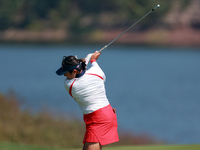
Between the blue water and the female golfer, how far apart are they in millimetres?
8696

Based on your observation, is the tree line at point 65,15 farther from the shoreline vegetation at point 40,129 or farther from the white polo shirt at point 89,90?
the white polo shirt at point 89,90

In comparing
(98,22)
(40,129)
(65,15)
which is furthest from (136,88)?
(65,15)

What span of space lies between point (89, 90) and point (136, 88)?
80.1 feet

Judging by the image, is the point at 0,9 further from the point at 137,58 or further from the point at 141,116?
the point at 141,116

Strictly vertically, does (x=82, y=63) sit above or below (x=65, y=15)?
below

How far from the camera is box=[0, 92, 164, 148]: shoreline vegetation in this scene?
9688 mm

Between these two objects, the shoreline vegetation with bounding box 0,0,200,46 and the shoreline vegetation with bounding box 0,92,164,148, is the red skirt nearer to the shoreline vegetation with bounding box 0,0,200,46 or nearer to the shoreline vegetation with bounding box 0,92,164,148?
the shoreline vegetation with bounding box 0,92,164,148

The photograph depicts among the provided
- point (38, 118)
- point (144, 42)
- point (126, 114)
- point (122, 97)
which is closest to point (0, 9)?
point (144, 42)

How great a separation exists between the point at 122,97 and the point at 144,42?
101ft

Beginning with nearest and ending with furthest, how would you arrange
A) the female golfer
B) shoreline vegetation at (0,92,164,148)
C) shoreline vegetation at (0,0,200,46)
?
the female golfer, shoreline vegetation at (0,92,164,148), shoreline vegetation at (0,0,200,46)

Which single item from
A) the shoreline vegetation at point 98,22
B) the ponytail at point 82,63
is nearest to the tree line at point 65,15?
the shoreline vegetation at point 98,22

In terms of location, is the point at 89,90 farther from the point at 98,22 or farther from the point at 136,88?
the point at 98,22

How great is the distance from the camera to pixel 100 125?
13.3ft

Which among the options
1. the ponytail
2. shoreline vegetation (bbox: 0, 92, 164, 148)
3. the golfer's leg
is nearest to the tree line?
shoreline vegetation (bbox: 0, 92, 164, 148)
